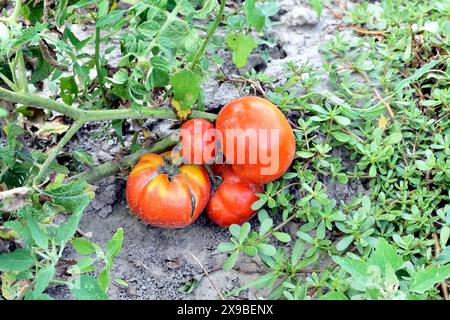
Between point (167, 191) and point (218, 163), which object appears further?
point (218, 163)

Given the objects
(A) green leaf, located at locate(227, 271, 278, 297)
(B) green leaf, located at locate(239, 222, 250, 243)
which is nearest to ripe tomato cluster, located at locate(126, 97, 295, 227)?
(B) green leaf, located at locate(239, 222, 250, 243)

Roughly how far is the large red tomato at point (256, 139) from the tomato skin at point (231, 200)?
0.06 metres

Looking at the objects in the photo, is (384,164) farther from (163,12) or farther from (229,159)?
(163,12)

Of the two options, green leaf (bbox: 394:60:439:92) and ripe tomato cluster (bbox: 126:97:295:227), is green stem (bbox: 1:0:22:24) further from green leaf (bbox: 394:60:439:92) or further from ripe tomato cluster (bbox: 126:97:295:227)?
green leaf (bbox: 394:60:439:92)

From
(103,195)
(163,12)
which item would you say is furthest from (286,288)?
(163,12)

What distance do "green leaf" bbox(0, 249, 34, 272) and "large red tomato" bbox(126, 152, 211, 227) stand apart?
42 cm

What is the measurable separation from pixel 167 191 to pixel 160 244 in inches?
7.6

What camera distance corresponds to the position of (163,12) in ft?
5.09

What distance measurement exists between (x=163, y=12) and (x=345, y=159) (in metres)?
0.77

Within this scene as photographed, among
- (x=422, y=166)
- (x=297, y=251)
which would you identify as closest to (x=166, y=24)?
(x=297, y=251)

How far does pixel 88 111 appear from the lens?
5.54 ft

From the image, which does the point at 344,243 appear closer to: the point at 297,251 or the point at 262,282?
the point at 297,251

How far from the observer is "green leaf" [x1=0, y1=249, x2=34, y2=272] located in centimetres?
137

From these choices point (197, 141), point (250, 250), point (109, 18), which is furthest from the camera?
point (197, 141)
